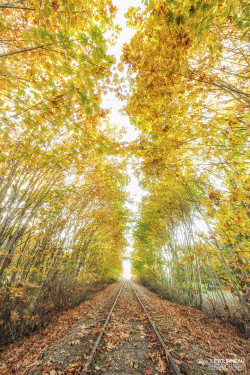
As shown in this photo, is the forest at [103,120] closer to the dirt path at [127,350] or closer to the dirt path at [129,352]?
the dirt path at [127,350]

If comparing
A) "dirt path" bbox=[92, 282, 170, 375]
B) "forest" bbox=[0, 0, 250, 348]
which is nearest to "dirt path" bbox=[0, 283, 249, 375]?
"dirt path" bbox=[92, 282, 170, 375]

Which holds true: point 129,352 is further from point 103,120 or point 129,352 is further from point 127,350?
point 103,120

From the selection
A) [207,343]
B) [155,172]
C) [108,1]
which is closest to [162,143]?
[155,172]

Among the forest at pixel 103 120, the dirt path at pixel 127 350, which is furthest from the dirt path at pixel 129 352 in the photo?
the forest at pixel 103 120

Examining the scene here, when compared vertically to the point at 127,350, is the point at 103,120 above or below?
above

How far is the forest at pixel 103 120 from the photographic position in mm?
2537

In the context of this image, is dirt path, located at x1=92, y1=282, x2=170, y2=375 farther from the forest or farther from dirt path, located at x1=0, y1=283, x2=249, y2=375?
the forest

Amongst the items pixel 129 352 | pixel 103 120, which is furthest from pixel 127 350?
pixel 103 120

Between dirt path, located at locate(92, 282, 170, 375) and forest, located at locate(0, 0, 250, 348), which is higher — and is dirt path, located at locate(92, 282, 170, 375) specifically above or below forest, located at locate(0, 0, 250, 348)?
below

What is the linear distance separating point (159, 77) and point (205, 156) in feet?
10.2

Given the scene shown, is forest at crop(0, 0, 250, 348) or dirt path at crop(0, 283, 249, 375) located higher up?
forest at crop(0, 0, 250, 348)

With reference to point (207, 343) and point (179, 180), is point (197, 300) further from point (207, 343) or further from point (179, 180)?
point (179, 180)

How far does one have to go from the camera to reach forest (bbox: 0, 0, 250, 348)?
2.54 m

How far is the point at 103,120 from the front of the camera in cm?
491
